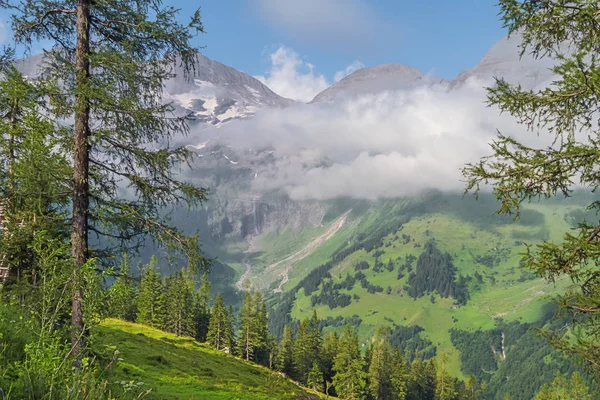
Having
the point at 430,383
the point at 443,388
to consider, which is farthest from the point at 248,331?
the point at 443,388

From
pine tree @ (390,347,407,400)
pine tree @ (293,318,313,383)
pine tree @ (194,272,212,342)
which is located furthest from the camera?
pine tree @ (194,272,212,342)

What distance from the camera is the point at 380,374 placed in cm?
7894

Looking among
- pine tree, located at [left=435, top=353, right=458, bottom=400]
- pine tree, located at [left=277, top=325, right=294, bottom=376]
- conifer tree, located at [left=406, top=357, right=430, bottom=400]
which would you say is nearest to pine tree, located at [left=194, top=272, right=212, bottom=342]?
pine tree, located at [left=277, top=325, right=294, bottom=376]

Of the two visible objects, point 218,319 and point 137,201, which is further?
point 218,319

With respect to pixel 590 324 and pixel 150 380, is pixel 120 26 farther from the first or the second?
pixel 150 380

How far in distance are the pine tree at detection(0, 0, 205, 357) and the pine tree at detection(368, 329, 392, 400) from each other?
237 ft

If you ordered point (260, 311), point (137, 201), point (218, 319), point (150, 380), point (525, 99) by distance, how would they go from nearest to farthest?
point (525, 99), point (137, 201), point (150, 380), point (218, 319), point (260, 311)

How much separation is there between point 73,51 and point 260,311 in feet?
274

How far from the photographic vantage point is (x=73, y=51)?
42.1 feet

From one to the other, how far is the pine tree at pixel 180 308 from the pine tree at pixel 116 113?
71.8 m

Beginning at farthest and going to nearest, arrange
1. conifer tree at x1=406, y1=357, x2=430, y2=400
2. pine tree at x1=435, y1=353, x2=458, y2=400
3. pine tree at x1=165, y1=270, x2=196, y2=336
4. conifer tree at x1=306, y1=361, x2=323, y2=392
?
pine tree at x1=435, y1=353, x2=458, y2=400 < conifer tree at x1=406, y1=357, x2=430, y2=400 < pine tree at x1=165, y1=270, x2=196, y2=336 < conifer tree at x1=306, y1=361, x2=323, y2=392

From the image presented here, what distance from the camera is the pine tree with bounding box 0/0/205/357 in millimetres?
11648

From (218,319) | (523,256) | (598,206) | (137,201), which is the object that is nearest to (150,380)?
(137,201)

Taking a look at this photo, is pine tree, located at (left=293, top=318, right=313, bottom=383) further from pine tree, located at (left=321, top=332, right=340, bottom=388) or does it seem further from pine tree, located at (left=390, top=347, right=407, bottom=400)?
pine tree, located at (left=390, top=347, right=407, bottom=400)
